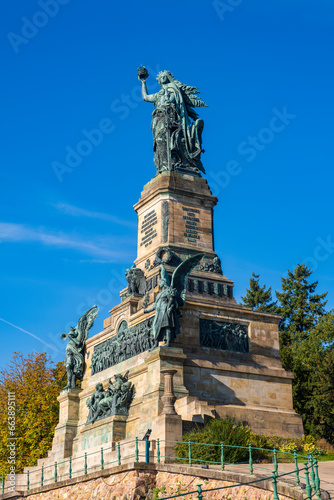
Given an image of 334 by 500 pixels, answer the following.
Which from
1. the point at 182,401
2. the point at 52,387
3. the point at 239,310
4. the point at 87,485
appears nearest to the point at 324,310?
the point at 52,387

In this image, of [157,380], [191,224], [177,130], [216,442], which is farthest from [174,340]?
[177,130]

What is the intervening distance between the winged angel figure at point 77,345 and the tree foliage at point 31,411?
16.0 feet

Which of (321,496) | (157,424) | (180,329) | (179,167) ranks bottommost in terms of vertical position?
(321,496)

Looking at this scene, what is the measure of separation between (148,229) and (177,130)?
5312mm

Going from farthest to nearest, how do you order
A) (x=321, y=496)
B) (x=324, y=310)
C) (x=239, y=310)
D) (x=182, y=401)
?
(x=324, y=310) → (x=239, y=310) → (x=182, y=401) → (x=321, y=496)

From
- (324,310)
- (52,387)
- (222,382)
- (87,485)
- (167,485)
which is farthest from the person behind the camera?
(324,310)

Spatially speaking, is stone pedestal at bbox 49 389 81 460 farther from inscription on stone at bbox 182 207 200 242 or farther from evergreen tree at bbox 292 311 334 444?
evergreen tree at bbox 292 311 334 444

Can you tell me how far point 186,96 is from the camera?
39.0m

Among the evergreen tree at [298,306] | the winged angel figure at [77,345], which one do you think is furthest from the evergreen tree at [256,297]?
the winged angel figure at [77,345]

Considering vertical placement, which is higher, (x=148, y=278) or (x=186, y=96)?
(x=186, y=96)

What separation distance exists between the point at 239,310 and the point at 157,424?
8446 millimetres

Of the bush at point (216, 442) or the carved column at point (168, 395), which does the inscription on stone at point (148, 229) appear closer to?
the carved column at point (168, 395)

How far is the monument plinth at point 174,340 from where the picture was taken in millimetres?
29094

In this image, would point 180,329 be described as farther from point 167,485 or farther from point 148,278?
point 167,485
